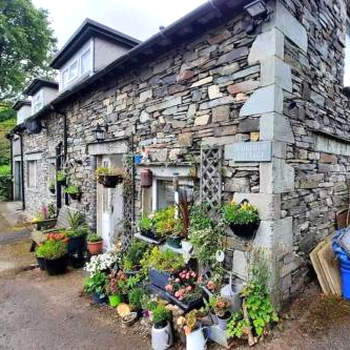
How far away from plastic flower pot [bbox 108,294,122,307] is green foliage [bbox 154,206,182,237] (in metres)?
1.24

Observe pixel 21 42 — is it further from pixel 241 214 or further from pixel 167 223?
pixel 241 214

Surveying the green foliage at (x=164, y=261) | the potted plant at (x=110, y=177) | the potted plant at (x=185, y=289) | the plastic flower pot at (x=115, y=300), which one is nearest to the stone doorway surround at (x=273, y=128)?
the potted plant at (x=185, y=289)

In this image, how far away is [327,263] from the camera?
3918 millimetres

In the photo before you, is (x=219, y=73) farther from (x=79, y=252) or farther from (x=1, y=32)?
(x=1, y=32)

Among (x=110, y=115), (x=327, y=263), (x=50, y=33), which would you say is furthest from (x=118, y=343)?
(x=50, y=33)

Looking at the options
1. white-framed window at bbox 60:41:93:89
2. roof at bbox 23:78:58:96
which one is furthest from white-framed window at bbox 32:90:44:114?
white-framed window at bbox 60:41:93:89

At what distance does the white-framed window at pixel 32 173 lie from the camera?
11.8 m

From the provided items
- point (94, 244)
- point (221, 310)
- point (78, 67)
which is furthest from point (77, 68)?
point (221, 310)

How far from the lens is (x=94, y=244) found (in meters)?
6.46

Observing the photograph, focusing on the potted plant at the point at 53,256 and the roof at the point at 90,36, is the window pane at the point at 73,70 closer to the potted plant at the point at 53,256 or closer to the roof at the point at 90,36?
the roof at the point at 90,36

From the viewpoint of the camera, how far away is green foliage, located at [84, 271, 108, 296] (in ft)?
15.3

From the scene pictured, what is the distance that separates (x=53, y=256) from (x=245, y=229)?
436cm

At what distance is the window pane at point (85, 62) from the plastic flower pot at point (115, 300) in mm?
6653

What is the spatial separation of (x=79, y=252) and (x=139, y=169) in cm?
281
